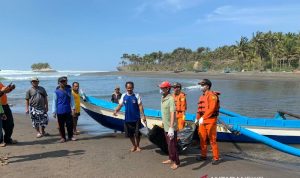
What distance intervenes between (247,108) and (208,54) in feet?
320

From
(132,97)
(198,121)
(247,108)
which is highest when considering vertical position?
(132,97)

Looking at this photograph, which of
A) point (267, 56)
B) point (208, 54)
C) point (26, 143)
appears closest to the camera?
point (26, 143)

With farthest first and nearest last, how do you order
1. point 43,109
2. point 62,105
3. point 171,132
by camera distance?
point 43,109 < point 62,105 < point 171,132

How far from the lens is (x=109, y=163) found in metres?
7.48

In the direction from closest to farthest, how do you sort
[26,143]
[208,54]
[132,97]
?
1. [132,97]
2. [26,143]
3. [208,54]

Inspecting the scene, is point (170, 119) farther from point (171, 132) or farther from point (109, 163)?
point (109, 163)

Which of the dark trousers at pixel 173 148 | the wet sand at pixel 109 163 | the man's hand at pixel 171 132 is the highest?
the man's hand at pixel 171 132

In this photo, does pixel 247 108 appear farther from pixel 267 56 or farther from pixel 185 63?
pixel 185 63

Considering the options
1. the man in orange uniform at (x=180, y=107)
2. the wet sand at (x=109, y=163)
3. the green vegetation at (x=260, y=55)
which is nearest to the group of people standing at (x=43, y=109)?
the wet sand at (x=109, y=163)

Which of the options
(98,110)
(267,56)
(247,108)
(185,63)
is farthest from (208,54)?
(98,110)

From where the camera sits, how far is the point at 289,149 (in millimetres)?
7352

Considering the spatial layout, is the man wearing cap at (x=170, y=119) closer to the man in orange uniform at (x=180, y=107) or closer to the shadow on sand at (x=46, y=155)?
the man in orange uniform at (x=180, y=107)

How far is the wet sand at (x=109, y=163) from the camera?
6.73 meters

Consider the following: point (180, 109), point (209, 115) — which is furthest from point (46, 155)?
point (209, 115)
